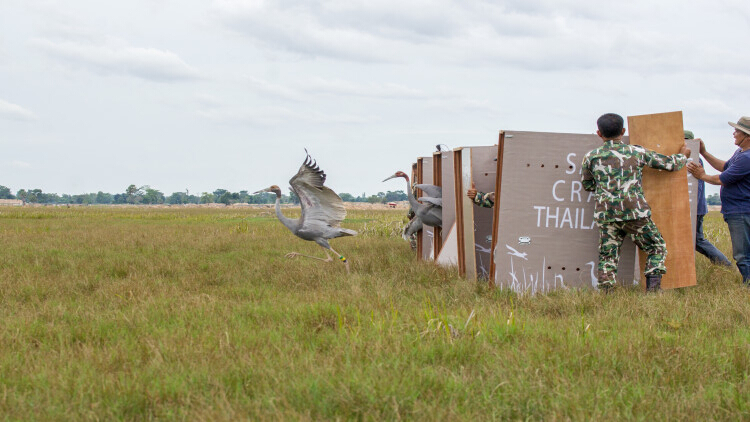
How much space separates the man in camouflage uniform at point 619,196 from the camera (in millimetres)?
6281

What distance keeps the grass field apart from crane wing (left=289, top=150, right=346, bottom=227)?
199cm

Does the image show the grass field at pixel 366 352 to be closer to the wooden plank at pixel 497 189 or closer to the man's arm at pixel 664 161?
the wooden plank at pixel 497 189

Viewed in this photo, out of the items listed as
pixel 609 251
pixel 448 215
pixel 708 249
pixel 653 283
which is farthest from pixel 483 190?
pixel 708 249

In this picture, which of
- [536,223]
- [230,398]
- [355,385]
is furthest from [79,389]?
[536,223]

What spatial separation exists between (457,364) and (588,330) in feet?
4.44

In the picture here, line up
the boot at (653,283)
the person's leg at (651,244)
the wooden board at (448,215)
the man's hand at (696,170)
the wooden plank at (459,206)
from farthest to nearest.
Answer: the wooden board at (448,215) < the wooden plank at (459,206) < the man's hand at (696,170) < the boot at (653,283) < the person's leg at (651,244)

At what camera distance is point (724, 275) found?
311 inches

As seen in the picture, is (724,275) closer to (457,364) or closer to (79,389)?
(457,364)

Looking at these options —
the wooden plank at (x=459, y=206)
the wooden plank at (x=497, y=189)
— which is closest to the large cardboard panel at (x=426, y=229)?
the wooden plank at (x=459, y=206)

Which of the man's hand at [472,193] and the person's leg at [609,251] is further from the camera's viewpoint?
the man's hand at [472,193]

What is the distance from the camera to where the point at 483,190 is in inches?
311

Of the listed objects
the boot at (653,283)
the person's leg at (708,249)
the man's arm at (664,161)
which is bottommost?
the boot at (653,283)

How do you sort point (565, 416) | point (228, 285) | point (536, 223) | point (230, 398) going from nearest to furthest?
point (565, 416)
point (230, 398)
point (536, 223)
point (228, 285)

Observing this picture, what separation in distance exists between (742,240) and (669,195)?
1365 millimetres
